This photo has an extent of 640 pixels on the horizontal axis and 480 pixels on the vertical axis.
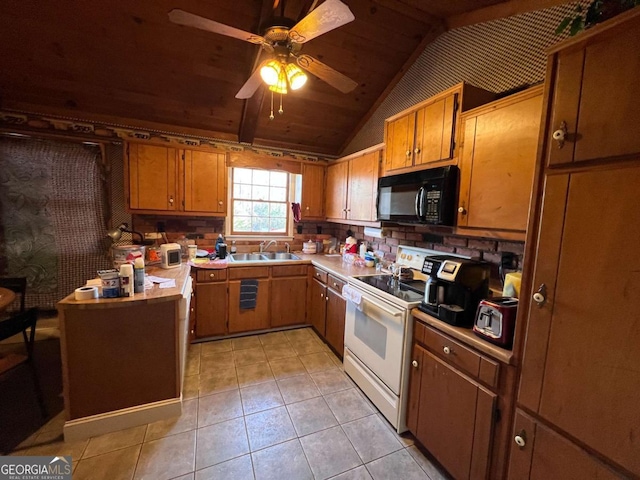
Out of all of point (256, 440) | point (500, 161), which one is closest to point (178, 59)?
point (500, 161)

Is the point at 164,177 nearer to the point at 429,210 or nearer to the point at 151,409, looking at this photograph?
the point at 151,409

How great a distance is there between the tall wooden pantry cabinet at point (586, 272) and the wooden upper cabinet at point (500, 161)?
0.35 metres

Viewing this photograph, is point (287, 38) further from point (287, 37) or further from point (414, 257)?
point (414, 257)

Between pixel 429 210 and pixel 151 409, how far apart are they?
2328 millimetres

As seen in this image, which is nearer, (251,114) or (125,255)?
(125,255)

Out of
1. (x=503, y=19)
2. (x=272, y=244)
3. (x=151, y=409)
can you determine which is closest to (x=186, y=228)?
(x=272, y=244)

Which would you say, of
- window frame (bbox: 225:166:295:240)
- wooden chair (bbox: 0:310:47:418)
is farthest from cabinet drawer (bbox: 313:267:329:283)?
wooden chair (bbox: 0:310:47:418)

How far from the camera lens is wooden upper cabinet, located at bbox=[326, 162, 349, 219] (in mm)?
3234

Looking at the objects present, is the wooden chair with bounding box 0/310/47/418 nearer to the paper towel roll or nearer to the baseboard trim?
the baseboard trim

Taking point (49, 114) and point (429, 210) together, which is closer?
point (429, 210)

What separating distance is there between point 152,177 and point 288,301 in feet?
6.61

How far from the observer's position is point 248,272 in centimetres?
303

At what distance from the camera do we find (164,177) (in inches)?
116

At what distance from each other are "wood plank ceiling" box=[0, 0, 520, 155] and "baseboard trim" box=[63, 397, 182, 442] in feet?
9.07
